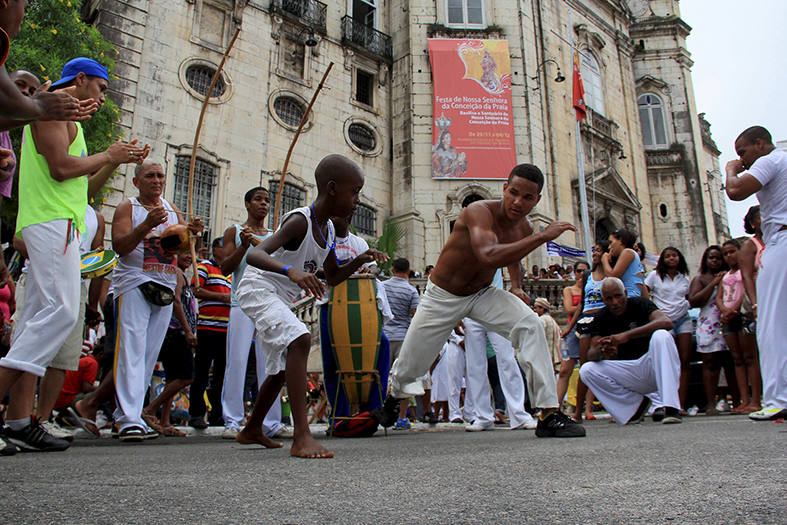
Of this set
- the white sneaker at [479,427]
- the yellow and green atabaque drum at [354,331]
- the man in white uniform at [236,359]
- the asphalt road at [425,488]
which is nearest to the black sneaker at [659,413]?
the white sneaker at [479,427]

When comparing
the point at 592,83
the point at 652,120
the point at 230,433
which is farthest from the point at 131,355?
the point at 652,120

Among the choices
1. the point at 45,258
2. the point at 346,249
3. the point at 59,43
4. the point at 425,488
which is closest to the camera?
the point at 425,488

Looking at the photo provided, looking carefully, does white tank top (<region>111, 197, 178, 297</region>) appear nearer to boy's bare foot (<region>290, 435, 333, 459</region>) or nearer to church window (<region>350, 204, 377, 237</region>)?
boy's bare foot (<region>290, 435, 333, 459</region>)

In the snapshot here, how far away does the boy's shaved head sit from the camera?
361cm

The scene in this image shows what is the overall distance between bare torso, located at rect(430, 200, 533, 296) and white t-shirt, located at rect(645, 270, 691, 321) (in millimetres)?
3714

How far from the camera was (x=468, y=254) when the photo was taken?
4246mm

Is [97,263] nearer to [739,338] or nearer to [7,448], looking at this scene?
[7,448]

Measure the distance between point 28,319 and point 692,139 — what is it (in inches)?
1308

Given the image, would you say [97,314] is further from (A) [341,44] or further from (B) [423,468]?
(A) [341,44]

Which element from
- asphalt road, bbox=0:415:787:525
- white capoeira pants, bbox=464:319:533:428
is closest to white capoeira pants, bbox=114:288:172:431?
asphalt road, bbox=0:415:787:525

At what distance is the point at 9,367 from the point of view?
10.1ft

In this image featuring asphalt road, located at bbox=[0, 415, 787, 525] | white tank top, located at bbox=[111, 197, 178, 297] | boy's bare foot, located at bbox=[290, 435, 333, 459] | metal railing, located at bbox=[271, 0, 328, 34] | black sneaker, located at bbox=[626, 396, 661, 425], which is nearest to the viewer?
asphalt road, located at bbox=[0, 415, 787, 525]

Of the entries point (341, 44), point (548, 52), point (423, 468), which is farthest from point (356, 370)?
point (548, 52)

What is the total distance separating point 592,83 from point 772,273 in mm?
26175
